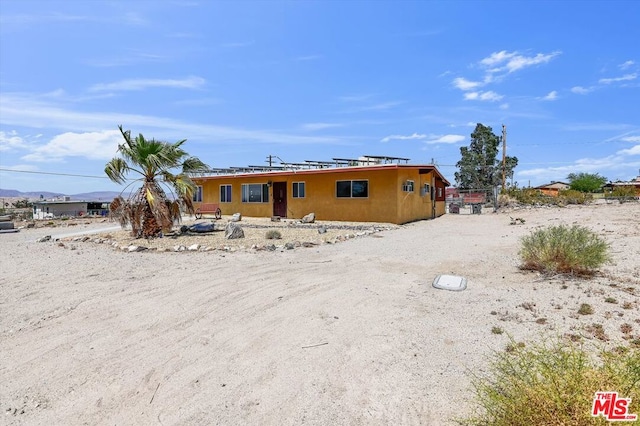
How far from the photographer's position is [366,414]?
291 centimetres

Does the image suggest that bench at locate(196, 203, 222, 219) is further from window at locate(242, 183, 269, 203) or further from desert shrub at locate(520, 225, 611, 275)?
desert shrub at locate(520, 225, 611, 275)

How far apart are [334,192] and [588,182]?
51.3m

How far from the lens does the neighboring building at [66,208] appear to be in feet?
139

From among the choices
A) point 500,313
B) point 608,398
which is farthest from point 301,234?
point 608,398

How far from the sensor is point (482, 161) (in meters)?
48.6

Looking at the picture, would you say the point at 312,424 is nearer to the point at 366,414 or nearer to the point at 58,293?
the point at 366,414

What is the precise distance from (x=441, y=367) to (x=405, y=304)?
6.26ft

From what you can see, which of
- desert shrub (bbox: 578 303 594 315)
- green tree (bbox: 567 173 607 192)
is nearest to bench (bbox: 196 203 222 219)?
desert shrub (bbox: 578 303 594 315)

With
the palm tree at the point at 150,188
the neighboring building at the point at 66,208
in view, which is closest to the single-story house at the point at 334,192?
the palm tree at the point at 150,188

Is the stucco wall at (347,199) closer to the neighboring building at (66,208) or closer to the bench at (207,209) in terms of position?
the bench at (207,209)

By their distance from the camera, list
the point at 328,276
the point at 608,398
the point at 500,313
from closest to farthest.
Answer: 1. the point at 608,398
2. the point at 500,313
3. the point at 328,276

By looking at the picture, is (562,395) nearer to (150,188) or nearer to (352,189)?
(150,188)

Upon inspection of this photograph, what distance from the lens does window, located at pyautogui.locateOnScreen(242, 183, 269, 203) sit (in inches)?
886

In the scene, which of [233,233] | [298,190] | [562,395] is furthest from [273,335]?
[298,190]
